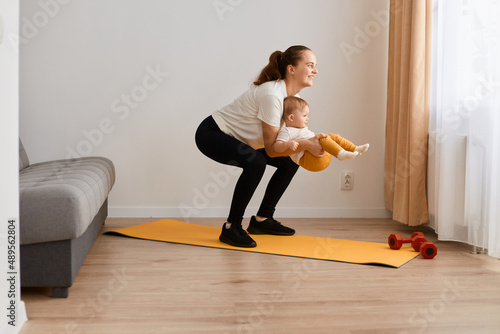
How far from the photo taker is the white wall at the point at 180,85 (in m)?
3.33

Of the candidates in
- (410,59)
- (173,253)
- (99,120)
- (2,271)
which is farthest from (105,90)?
(2,271)

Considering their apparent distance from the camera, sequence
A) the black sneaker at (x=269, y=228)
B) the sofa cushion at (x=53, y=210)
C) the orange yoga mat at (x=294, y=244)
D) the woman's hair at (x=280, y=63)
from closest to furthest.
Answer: the sofa cushion at (x=53, y=210)
the orange yoga mat at (x=294, y=244)
the woman's hair at (x=280, y=63)
the black sneaker at (x=269, y=228)

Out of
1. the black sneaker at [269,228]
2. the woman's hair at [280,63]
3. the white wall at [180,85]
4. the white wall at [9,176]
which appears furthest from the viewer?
the white wall at [180,85]

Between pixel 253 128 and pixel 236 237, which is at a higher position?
pixel 253 128

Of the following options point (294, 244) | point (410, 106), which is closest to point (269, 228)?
point (294, 244)

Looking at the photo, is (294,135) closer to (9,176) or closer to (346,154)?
(346,154)

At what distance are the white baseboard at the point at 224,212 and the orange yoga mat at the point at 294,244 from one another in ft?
0.92

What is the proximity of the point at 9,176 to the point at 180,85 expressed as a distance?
2.03 metres

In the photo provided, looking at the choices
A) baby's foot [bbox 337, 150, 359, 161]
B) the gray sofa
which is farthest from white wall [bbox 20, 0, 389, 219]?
the gray sofa

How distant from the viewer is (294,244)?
272 centimetres

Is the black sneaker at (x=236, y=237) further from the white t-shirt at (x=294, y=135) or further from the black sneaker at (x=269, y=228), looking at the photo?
the white t-shirt at (x=294, y=135)

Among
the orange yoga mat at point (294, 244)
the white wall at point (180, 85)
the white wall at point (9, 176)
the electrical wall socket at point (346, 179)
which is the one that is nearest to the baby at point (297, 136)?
the orange yoga mat at point (294, 244)

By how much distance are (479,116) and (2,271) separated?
2105 millimetres

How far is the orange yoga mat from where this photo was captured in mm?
2471
